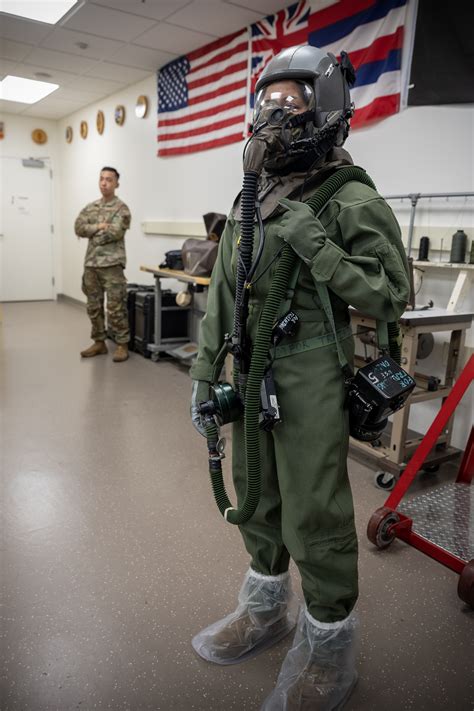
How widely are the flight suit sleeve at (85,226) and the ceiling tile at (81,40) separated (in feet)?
4.71

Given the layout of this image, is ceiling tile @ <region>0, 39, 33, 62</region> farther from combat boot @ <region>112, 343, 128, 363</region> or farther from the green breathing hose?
the green breathing hose

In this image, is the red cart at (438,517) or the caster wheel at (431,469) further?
the caster wheel at (431,469)

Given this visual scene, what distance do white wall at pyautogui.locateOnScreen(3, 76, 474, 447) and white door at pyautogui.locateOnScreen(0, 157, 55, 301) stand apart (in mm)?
229

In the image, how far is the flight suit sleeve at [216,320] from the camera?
1373 millimetres

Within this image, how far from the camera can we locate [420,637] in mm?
1571

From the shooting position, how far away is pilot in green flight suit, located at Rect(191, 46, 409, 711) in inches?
43.4

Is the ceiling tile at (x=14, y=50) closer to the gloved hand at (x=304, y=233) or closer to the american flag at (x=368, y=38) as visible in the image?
the american flag at (x=368, y=38)

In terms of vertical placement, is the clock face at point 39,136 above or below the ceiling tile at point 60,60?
below

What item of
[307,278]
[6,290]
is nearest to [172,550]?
[307,278]

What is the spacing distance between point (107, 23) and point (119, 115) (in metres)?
1.99

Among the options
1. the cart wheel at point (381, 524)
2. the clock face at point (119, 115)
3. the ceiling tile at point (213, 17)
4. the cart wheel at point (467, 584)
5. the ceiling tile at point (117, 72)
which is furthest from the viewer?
the clock face at point (119, 115)

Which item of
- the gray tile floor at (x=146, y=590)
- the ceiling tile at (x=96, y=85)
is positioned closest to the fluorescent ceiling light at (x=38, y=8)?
the ceiling tile at (x=96, y=85)

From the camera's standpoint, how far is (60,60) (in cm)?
504

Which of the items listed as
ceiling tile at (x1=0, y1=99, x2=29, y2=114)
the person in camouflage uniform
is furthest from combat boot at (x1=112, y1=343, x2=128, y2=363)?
ceiling tile at (x1=0, y1=99, x2=29, y2=114)
